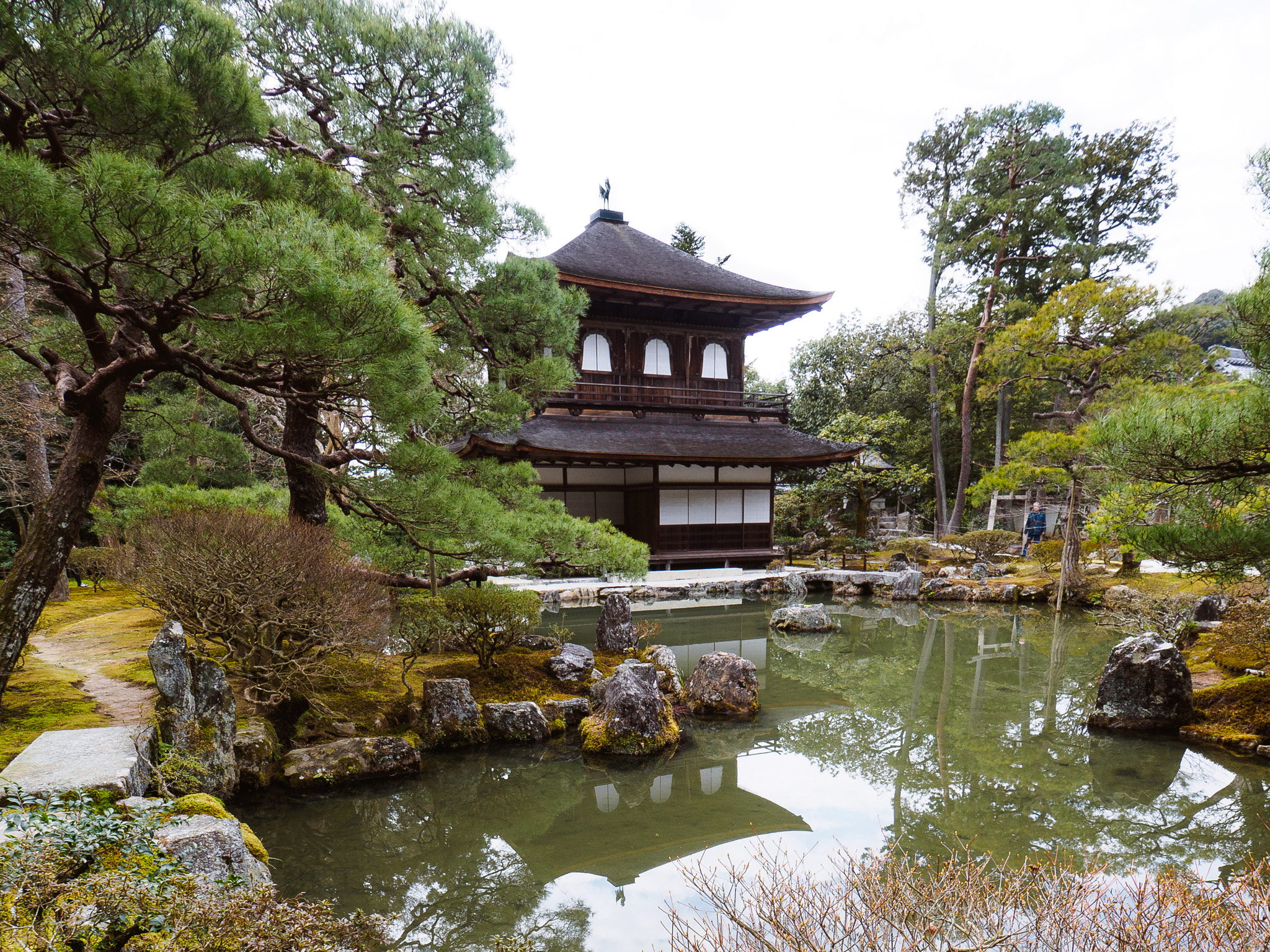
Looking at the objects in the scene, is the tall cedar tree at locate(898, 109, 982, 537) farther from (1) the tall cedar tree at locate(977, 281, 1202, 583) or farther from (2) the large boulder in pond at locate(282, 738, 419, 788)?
(2) the large boulder in pond at locate(282, 738, 419, 788)

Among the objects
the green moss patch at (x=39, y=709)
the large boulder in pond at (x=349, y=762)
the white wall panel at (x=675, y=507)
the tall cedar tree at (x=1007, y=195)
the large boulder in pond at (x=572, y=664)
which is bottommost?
the large boulder in pond at (x=349, y=762)

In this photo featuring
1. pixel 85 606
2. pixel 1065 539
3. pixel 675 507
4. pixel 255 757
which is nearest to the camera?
pixel 255 757

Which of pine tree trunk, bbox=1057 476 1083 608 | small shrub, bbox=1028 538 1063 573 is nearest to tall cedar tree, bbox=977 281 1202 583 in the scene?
pine tree trunk, bbox=1057 476 1083 608

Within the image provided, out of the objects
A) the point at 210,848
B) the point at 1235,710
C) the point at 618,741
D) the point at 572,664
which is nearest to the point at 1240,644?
the point at 1235,710

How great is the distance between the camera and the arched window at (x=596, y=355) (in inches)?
564

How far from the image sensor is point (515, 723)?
5.85m

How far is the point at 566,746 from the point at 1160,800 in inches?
180

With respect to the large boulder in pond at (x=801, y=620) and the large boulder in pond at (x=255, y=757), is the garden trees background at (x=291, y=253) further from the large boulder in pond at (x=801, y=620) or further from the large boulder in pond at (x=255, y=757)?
the large boulder in pond at (x=801, y=620)

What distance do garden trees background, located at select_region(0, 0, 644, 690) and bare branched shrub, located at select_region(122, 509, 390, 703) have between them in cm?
58

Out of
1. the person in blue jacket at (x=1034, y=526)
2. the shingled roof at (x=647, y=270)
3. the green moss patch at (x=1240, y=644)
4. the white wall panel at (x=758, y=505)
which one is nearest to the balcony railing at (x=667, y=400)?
the white wall panel at (x=758, y=505)

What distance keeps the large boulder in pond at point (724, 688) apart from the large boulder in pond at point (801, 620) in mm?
4222

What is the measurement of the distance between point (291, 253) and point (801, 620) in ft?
32.2

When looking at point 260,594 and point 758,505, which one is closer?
point 260,594

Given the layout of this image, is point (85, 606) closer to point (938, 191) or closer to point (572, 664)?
point (572, 664)
